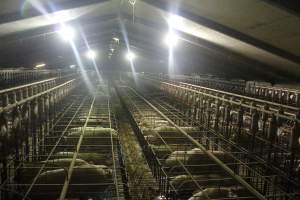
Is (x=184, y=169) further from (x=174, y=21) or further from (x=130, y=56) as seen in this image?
(x=130, y=56)

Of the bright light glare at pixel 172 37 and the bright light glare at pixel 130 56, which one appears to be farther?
the bright light glare at pixel 130 56

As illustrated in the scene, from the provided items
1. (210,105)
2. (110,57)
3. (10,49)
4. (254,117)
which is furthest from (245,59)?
(110,57)

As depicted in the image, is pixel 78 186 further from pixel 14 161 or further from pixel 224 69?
pixel 224 69

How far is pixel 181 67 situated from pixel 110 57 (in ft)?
51.3

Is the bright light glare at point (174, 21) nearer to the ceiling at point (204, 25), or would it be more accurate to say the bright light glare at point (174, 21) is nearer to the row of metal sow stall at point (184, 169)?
the ceiling at point (204, 25)

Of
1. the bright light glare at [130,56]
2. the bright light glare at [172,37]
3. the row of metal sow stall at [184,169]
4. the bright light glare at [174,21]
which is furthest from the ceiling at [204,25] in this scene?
the bright light glare at [130,56]

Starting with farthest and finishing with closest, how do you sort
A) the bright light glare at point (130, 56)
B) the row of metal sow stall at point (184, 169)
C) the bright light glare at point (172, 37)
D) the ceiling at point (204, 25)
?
the bright light glare at point (130, 56)
the bright light glare at point (172, 37)
the ceiling at point (204, 25)
the row of metal sow stall at point (184, 169)

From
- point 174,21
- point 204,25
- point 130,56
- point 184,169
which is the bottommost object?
point 184,169

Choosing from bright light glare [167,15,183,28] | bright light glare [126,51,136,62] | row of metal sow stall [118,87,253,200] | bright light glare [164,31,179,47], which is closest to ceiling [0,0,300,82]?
bright light glare [167,15,183,28]

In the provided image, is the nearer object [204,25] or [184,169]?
[184,169]

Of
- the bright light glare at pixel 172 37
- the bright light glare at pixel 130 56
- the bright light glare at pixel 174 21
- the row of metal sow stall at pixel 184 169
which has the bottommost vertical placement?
the row of metal sow stall at pixel 184 169

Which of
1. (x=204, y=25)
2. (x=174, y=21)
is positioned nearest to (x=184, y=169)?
(x=204, y=25)

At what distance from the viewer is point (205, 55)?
22.8 meters

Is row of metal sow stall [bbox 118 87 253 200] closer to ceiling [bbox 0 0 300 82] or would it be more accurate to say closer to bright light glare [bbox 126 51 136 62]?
ceiling [bbox 0 0 300 82]
